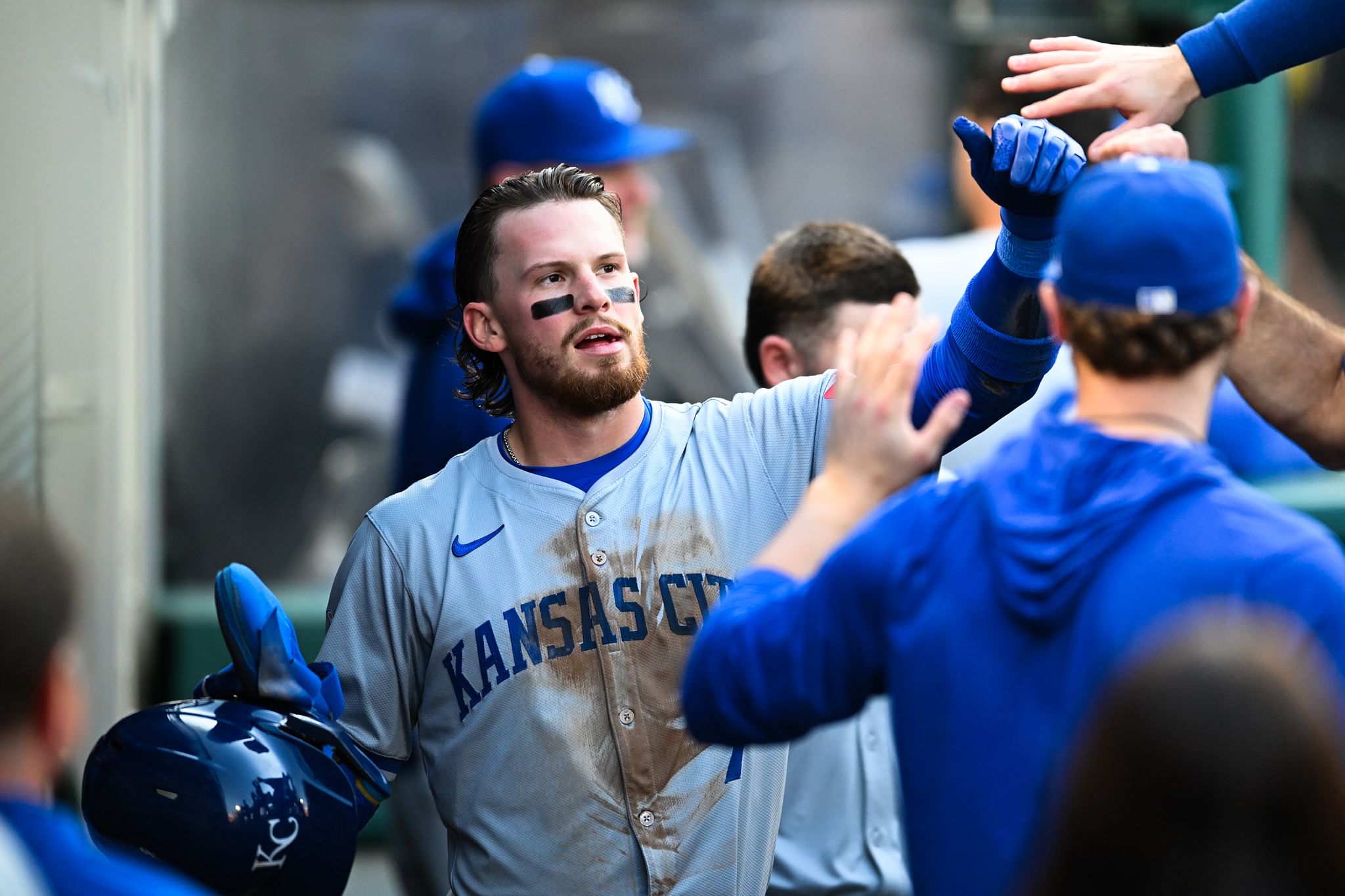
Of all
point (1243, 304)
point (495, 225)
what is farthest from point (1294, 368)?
point (495, 225)

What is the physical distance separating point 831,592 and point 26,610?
0.87m

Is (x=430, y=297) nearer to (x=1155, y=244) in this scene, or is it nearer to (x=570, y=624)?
(x=570, y=624)

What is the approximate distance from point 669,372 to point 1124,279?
655cm

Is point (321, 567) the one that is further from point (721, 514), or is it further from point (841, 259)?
point (721, 514)

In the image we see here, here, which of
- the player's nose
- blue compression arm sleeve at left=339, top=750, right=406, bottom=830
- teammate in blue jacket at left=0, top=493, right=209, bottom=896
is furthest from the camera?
the player's nose

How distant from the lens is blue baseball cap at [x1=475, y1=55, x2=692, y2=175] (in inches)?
183

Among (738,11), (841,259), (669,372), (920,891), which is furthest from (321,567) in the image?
(920,891)

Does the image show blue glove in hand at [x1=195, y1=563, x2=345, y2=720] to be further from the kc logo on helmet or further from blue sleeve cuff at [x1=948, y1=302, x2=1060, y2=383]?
blue sleeve cuff at [x1=948, y1=302, x2=1060, y2=383]

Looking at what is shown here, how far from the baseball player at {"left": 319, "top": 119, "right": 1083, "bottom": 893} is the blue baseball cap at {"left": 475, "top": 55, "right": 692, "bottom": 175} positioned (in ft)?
5.87

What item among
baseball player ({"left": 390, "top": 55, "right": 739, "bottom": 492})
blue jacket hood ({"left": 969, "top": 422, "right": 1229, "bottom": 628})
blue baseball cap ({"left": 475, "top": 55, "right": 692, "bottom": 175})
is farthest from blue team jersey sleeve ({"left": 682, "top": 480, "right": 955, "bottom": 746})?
blue baseball cap ({"left": 475, "top": 55, "right": 692, "bottom": 175})

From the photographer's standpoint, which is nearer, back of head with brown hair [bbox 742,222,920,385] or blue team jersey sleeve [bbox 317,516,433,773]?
blue team jersey sleeve [bbox 317,516,433,773]

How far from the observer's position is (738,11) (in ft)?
28.4

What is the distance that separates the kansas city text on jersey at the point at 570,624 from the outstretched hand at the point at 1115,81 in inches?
38.2

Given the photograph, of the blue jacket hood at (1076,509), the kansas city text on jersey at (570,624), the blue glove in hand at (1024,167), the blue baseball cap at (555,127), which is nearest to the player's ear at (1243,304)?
the blue jacket hood at (1076,509)
